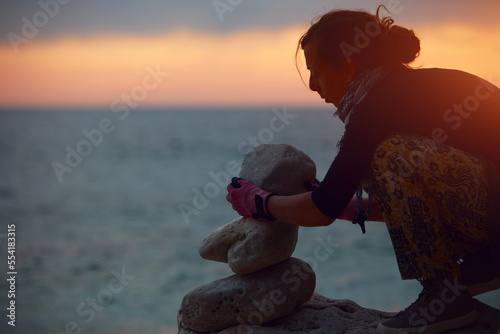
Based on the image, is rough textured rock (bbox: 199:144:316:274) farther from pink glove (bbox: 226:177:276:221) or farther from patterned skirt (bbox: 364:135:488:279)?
patterned skirt (bbox: 364:135:488:279)

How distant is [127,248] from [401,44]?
8.22 meters

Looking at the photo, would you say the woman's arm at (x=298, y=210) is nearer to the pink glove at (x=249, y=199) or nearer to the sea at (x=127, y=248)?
the pink glove at (x=249, y=199)

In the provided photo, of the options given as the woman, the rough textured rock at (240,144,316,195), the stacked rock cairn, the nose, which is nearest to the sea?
the rough textured rock at (240,144,316,195)

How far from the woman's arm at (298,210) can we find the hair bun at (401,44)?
29.8 inches

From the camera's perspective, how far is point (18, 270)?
8.52 meters

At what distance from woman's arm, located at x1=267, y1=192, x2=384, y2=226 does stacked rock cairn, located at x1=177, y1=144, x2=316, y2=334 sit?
0.33 metres

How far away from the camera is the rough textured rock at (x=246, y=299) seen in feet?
9.24

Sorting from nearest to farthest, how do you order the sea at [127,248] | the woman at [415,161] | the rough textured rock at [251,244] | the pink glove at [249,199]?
the woman at [415,161]
the pink glove at [249,199]
the rough textured rock at [251,244]
the sea at [127,248]

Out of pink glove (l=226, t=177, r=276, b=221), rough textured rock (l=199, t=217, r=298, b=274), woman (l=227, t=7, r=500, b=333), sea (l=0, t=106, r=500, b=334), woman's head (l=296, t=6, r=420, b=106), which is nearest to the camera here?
woman (l=227, t=7, r=500, b=333)

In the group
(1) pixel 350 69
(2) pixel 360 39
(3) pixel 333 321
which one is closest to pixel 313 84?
(1) pixel 350 69

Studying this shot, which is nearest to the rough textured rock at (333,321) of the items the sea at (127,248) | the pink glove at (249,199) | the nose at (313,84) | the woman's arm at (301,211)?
the pink glove at (249,199)

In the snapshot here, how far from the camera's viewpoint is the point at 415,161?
2.31m

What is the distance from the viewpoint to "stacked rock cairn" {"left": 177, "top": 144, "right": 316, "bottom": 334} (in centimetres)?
282

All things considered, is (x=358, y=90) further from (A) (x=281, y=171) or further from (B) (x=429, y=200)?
(A) (x=281, y=171)
